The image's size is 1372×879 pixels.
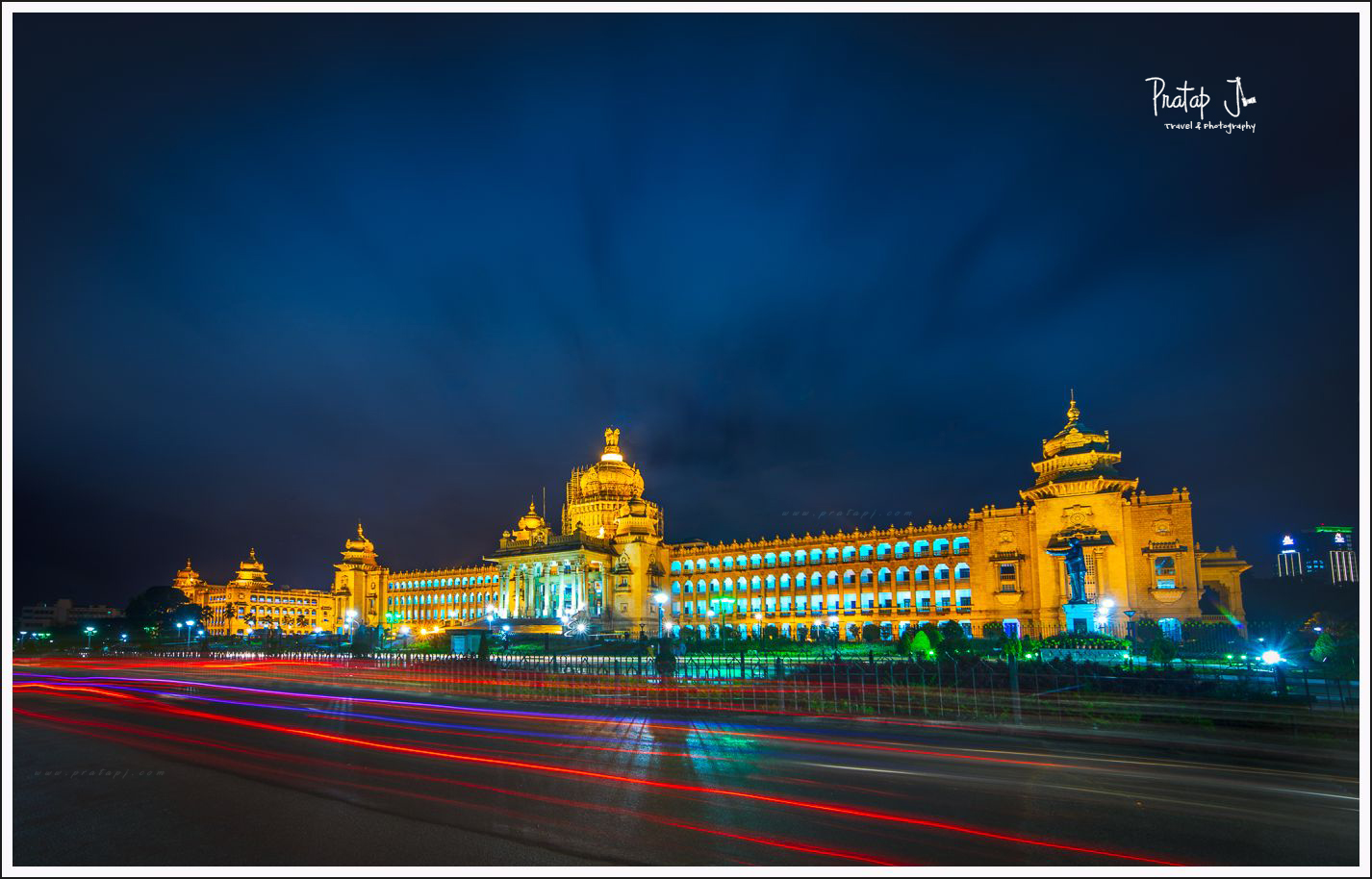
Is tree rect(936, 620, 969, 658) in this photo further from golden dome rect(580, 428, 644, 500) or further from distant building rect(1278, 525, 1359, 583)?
golden dome rect(580, 428, 644, 500)

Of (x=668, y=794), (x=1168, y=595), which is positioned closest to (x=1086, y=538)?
(x=1168, y=595)

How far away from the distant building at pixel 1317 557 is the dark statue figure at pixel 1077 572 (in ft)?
51.5

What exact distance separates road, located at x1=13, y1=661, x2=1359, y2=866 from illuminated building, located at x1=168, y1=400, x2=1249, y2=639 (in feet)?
170

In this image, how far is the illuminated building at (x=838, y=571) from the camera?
6612 centimetres

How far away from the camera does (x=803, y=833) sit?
9492 millimetres

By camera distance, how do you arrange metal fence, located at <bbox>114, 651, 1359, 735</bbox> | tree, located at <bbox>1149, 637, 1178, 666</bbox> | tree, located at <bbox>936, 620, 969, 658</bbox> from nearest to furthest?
metal fence, located at <bbox>114, 651, 1359, 735</bbox> < tree, located at <bbox>1149, 637, 1178, 666</bbox> < tree, located at <bbox>936, 620, 969, 658</bbox>

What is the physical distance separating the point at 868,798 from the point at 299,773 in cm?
956

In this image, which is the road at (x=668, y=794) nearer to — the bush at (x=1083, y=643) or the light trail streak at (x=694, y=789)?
the light trail streak at (x=694, y=789)

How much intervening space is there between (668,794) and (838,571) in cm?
8382

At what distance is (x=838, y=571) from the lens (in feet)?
304

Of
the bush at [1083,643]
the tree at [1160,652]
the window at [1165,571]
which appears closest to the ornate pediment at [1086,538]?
the window at [1165,571]

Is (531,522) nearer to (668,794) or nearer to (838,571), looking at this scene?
(838,571)

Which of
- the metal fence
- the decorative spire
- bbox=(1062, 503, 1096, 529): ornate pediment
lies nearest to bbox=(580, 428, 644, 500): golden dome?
the decorative spire

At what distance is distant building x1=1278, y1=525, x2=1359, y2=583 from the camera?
78.6 meters
